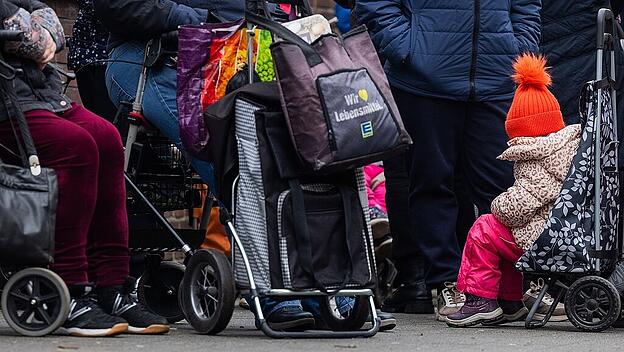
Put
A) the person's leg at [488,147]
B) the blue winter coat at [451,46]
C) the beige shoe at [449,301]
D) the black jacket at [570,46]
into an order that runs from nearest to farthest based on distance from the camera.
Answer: the beige shoe at [449,301] → the blue winter coat at [451,46] → the person's leg at [488,147] → the black jacket at [570,46]

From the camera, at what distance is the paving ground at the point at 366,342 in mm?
5441

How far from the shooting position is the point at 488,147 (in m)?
7.60

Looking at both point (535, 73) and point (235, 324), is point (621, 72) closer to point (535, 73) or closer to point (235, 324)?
point (535, 73)

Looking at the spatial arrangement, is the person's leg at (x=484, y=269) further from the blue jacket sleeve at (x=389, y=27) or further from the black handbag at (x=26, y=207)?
the black handbag at (x=26, y=207)

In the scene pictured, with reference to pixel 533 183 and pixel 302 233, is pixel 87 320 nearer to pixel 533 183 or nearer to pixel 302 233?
pixel 302 233

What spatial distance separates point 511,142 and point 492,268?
60cm

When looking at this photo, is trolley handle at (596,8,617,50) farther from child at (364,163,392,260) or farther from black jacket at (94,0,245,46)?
child at (364,163,392,260)

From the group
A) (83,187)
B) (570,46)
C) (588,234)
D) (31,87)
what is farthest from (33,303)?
(570,46)

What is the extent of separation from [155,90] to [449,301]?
183 cm

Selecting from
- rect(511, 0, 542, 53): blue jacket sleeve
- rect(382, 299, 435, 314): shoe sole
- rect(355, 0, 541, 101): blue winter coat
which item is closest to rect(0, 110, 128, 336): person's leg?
rect(355, 0, 541, 101): blue winter coat

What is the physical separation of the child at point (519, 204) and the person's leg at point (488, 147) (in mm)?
533

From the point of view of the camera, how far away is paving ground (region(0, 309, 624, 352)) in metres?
5.44

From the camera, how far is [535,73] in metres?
A: 7.00

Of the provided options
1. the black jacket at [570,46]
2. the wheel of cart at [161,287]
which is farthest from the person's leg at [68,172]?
the black jacket at [570,46]
